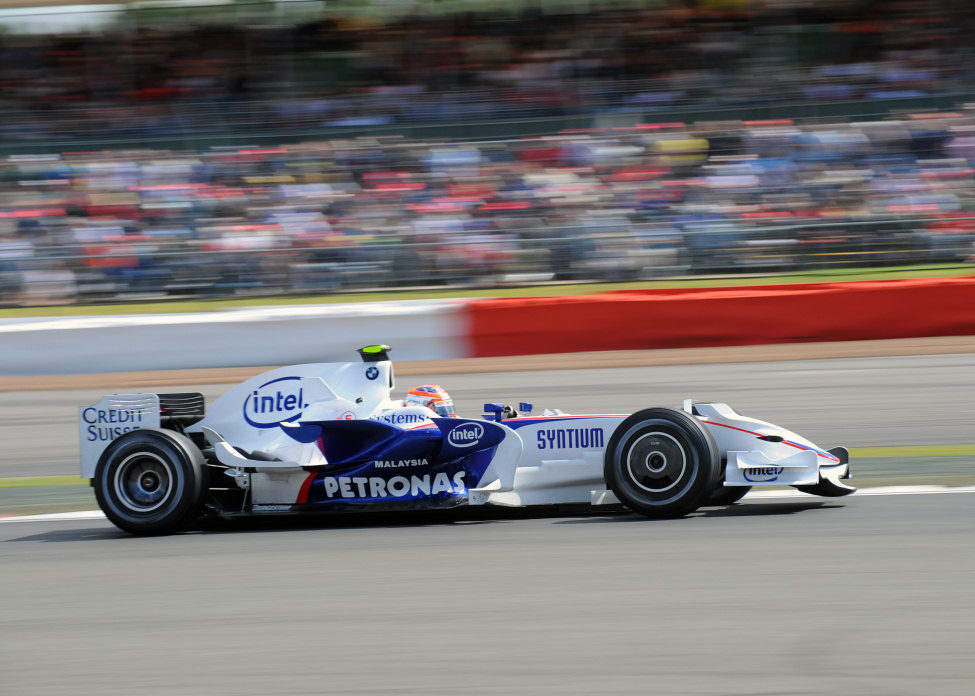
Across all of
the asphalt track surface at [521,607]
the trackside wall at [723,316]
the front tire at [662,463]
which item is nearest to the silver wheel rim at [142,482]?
the asphalt track surface at [521,607]

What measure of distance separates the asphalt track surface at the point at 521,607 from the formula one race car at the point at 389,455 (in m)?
0.15

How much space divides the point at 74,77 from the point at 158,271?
6443 millimetres

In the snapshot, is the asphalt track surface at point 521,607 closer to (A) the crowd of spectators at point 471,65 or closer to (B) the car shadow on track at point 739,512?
(B) the car shadow on track at point 739,512

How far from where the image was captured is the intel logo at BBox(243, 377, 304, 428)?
5.80 metres

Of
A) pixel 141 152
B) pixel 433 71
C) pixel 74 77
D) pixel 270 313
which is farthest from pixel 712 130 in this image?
pixel 74 77

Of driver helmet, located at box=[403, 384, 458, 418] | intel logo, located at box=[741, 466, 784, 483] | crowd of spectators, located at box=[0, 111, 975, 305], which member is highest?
crowd of spectators, located at box=[0, 111, 975, 305]

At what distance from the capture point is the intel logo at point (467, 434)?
5.50 metres

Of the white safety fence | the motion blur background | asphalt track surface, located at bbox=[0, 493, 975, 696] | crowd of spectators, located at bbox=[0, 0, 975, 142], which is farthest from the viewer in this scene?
crowd of spectators, located at bbox=[0, 0, 975, 142]

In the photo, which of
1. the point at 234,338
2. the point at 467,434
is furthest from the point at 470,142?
the point at 467,434

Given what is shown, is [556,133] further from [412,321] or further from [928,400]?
[928,400]

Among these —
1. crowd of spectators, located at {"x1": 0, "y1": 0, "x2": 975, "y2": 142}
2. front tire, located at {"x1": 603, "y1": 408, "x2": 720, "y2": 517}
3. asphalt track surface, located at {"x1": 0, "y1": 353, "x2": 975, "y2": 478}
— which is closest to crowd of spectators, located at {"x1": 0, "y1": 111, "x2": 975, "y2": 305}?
crowd of spectators, located at {"x1": 0, "y1": 0, "x2": 975, "y2": 142}

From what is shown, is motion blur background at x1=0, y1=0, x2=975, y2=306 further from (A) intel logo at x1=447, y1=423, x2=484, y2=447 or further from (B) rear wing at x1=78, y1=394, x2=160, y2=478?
(A) intel logo at x1=447, y1=423, x2=484, y2=447

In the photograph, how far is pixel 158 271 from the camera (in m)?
15.5

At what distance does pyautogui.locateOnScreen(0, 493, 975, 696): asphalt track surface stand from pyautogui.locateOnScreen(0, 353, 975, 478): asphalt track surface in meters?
2.81
